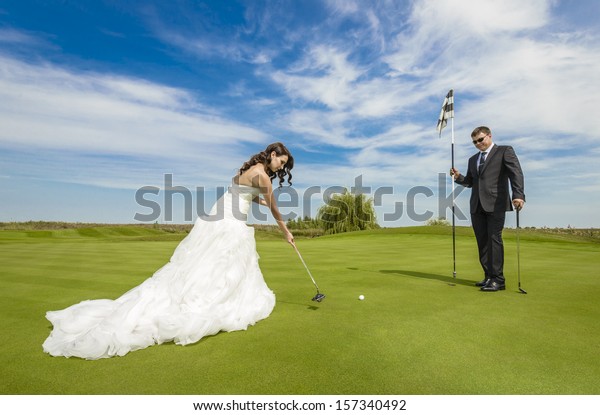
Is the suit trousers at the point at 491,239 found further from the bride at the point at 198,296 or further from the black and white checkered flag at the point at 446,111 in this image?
the bride at the point at 198,296

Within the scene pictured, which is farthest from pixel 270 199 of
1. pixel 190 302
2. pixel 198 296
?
pixel 190 302

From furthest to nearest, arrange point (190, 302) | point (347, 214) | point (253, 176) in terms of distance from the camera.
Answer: point (347, 214)
point (253, 176)
point (190, 302)

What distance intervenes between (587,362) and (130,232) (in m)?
42.3

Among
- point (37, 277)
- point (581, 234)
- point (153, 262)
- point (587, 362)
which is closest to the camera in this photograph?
point (587, 362)

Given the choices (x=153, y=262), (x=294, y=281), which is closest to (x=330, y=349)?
(x=294, y=281)

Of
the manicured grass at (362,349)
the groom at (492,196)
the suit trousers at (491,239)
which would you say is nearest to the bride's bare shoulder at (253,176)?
the manicured grass at (362,349)

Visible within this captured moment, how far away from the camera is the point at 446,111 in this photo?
28.0 ft

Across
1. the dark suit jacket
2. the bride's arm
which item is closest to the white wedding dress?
the bride's arm

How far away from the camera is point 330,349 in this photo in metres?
3.55

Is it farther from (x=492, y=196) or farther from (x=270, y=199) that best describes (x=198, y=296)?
(x=492, y=196)

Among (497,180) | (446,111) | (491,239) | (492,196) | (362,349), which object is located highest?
(446,111)

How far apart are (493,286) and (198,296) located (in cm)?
491

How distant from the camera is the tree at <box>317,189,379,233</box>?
4147 cm

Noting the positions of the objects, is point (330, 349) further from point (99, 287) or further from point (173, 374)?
point (99, 287)
